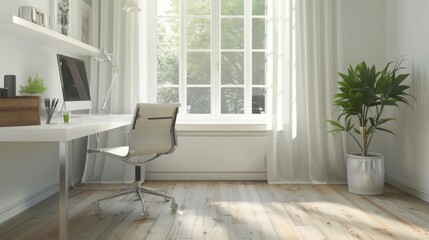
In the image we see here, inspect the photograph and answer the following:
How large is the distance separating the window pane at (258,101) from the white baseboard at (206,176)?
0.72m

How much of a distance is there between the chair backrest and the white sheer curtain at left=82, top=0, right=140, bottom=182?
1.15m

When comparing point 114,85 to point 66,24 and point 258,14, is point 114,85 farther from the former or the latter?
point 258,14

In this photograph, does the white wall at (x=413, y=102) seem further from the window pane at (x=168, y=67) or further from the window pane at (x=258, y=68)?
the window pane at (x=168, y=67)

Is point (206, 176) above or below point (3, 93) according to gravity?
below

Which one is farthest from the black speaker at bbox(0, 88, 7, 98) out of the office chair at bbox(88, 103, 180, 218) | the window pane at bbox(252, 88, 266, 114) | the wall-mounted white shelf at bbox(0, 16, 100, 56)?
the window pane at bbox(252, 88, 266, 114)

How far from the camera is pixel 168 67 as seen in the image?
441 cm

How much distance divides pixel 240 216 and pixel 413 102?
1.95 meters

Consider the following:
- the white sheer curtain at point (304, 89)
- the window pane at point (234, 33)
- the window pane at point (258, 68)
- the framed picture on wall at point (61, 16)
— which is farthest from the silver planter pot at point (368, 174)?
the framed picture on wall at point (61, 16)

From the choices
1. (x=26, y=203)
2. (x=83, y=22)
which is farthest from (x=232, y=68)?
(x=26, y=203)

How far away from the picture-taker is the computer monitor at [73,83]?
2.85m

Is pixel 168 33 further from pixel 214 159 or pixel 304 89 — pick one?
pixel 304 89

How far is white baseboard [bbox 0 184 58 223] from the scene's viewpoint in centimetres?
274

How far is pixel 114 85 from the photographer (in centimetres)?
407

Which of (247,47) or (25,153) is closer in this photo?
(25,153)
